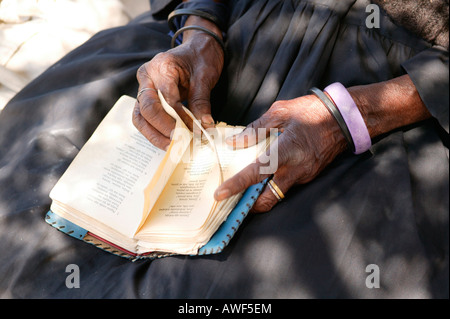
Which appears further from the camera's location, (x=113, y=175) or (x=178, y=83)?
(x=178, y=83)

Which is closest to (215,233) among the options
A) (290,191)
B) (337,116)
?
(290,191)

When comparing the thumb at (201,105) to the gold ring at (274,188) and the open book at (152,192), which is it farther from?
the gold ring at (274,188)

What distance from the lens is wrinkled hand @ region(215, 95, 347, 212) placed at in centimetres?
102

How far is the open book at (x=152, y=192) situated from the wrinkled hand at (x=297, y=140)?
0.05m

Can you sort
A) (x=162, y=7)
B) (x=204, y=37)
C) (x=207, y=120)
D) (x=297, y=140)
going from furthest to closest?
(x=162, y=7) < (x=204, y=37) < (x=207, y=120) < (x=297, y=140)

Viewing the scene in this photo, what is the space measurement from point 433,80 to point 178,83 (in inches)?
28.3

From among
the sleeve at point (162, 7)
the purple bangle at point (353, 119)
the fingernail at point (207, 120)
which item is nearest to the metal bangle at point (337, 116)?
the purple bangle at point (353, 119)

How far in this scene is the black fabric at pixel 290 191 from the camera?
37.0 inches

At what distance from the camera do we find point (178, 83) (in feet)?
4.04

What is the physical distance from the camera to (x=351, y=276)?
3.05ft

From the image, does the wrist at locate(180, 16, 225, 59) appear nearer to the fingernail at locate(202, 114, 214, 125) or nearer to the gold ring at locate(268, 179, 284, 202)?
the fingernail at locate(202, 114, 214, 125)

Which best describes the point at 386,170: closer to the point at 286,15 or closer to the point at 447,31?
the point at 447,31

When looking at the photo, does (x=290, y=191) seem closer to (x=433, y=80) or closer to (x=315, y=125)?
(x=315, y=125)
